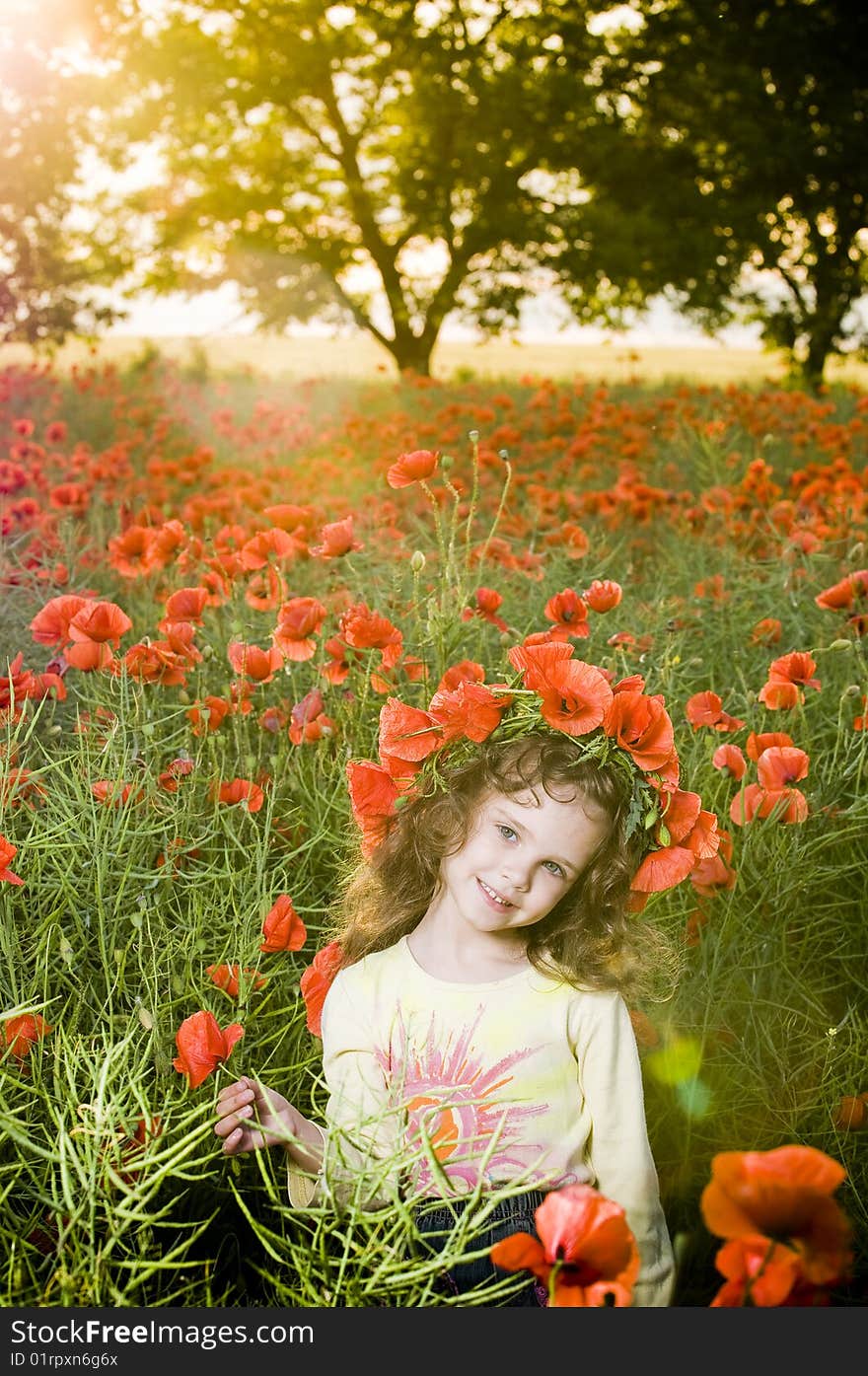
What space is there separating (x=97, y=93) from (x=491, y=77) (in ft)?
8.63

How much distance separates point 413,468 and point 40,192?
773cm

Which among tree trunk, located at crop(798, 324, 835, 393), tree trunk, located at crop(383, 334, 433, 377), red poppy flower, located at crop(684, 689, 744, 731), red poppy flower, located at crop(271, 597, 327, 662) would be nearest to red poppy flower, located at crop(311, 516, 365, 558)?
red poppy flower, located at crop(271, 597, 327, 662)

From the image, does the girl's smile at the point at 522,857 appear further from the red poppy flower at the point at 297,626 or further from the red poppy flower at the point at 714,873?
the red poppy flower at the point at 297,626

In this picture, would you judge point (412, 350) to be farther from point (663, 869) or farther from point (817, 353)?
point (663, 869)

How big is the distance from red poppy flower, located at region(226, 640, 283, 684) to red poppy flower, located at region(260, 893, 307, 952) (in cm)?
46

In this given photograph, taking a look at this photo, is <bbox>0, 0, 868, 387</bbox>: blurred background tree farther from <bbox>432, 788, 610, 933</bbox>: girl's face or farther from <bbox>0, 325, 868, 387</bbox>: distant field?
<bbox>432, 788, 610, 933</bbox>: girl's face

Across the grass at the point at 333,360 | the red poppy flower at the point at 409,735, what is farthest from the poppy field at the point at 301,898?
the grass at the point at 333,360

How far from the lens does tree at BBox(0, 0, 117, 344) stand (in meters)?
7.87

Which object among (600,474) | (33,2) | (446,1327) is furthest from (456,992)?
(33,2)

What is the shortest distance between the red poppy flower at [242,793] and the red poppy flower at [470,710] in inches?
15.3

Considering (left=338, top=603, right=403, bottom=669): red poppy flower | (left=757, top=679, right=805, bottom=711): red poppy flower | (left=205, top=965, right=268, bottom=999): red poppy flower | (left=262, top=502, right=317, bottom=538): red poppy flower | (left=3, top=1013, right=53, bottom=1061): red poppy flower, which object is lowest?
(left=3, top=1013, right=53, bottom=1061): red poppy flower

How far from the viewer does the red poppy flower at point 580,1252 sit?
30.0 inches

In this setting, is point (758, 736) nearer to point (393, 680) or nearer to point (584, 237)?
point (393, 680)

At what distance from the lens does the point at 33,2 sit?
7.83 metres
